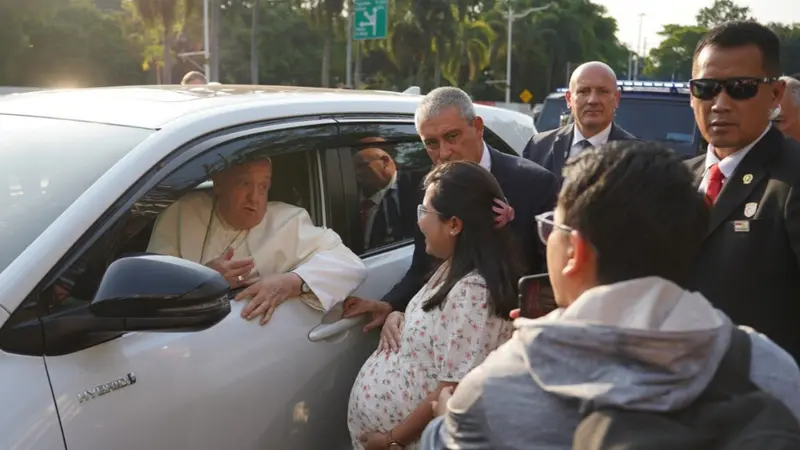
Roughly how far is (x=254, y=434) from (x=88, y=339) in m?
0.61

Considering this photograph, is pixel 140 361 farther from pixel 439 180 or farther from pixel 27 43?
pixel 27 43

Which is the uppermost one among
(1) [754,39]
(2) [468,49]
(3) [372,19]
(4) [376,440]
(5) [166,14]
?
(5) [166,14]

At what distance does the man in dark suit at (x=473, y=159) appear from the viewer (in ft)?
10.1

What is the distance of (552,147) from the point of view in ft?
16.7

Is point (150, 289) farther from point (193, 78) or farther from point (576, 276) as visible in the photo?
point (193, 78)

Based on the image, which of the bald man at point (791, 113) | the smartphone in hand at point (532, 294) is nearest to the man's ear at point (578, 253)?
the smartphone in hand at point (532, 294)

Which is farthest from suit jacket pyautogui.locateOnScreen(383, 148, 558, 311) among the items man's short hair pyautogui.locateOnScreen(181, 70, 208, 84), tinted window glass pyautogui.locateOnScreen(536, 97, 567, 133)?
tinted window glass pyautogui.locateOnScreen(536, 97, 567, 133)

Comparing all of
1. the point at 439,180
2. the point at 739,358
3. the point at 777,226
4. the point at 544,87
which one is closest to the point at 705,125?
the point at 777,226

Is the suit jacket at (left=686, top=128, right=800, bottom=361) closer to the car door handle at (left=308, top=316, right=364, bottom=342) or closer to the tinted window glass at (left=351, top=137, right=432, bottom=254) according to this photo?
the car door handle at (left=308, top=316, right=364, bottom=342)

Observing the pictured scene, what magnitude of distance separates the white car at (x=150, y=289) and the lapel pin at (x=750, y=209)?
1.28 metres

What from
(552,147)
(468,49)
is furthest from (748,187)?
(468,49)

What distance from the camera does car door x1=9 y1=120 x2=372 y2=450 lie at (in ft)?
6.13

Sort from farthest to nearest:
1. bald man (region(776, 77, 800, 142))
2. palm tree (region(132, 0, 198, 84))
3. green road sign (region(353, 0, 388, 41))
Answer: palm tree (region(132, 0, 198, 84)) < green road sign (region(353, 0, 388, 41)) < bald man (region(776, 77, 800, 142))

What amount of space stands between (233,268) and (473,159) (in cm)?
118
